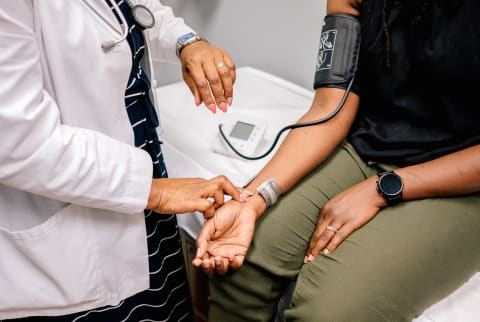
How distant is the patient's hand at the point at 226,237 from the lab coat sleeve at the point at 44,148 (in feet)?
0.54

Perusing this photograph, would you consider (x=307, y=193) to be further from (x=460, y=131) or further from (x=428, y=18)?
(x=428, y=18)

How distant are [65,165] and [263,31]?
3.76ft

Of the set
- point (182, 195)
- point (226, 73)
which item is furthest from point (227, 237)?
point (226, 73)

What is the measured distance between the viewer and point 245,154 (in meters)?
1.22

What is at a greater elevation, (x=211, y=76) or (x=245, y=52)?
(x=211, y=76)

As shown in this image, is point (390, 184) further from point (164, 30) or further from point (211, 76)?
point (164, 30)

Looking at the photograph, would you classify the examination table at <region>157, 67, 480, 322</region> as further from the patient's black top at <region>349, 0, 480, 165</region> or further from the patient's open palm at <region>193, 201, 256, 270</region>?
the patient's black top at <region>349, 0, 480, 165</region>

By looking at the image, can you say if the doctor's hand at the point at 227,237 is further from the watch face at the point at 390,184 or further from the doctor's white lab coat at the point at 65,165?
the watch face at the point at 390,184

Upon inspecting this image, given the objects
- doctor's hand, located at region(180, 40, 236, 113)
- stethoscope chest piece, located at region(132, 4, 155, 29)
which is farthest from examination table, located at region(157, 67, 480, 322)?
stethoscope chest piece, located at region(132, 4, 155, 29)

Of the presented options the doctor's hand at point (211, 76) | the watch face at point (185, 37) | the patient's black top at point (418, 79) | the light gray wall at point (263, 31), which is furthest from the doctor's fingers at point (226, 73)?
the light gray wall at point (263, 31)

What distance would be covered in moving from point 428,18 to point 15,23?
77cm

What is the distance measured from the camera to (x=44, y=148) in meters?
0.64

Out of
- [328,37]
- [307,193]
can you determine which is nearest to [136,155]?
[307,193]

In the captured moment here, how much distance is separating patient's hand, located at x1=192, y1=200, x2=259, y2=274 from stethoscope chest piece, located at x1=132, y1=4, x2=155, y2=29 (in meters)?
0.40
